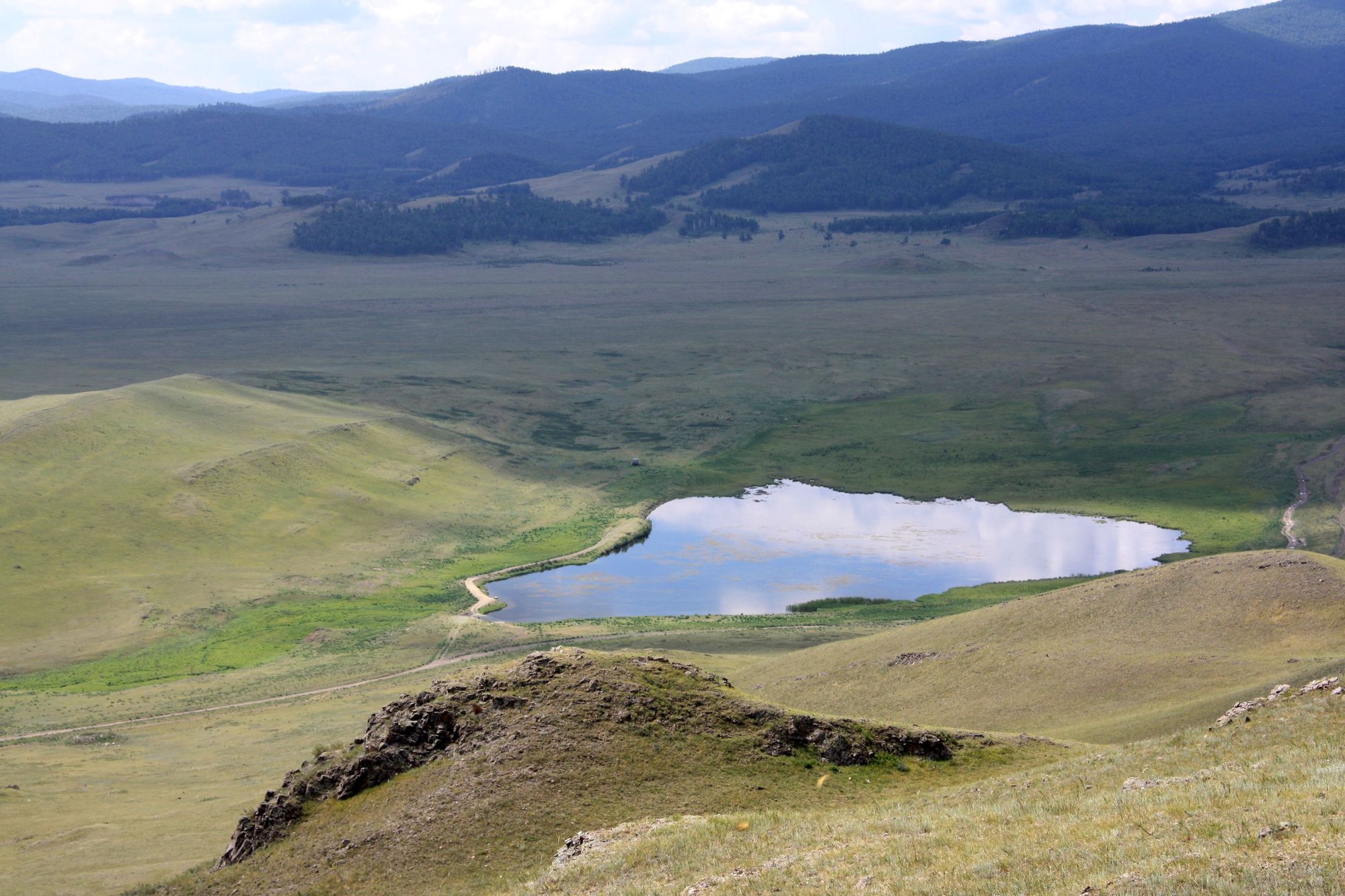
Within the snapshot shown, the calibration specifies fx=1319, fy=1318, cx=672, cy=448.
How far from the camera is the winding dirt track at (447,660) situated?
4434cm

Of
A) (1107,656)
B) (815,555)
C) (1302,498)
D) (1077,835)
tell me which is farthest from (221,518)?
(1302,498)

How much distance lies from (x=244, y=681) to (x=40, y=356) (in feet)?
293

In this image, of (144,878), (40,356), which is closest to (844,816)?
(144,878)

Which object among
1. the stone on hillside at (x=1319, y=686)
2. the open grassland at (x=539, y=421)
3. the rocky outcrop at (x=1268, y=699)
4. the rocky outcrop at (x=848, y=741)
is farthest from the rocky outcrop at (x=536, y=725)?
the open grassland at (x=539, y=421)

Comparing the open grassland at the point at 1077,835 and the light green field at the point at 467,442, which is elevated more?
the open grassland at the point at 1077,835

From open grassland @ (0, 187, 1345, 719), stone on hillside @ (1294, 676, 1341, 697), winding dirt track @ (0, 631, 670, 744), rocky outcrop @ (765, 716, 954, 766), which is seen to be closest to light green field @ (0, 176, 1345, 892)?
open grassland @ (0, 187, 1345, 719)

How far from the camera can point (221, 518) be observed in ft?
236

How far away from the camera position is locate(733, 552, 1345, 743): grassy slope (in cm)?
3403

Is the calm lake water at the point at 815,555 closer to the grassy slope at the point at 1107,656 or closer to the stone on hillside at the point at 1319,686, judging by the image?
the grassy slope at the point at 1107,656

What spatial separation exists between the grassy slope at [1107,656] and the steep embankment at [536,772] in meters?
6.66

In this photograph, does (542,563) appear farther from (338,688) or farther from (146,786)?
(146,786)

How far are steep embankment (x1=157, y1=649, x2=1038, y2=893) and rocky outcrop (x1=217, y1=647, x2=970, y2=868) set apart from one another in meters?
0.03

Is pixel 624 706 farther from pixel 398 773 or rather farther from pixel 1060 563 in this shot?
pixel 1060 563

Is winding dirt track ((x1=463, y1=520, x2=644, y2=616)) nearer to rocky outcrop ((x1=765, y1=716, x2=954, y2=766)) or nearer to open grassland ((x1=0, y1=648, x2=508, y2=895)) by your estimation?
open grassland ((x1=0, y1=648, x2=508, y2=895))
